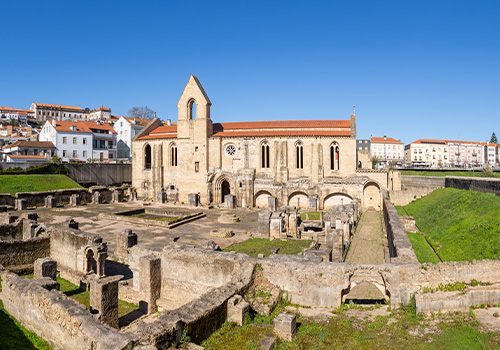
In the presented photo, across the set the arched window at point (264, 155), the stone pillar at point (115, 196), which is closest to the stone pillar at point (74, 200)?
the stone pillar at point (115, 196)

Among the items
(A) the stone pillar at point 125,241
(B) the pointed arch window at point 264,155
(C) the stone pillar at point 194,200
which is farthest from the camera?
(B) the pointed arch window at point 264,155

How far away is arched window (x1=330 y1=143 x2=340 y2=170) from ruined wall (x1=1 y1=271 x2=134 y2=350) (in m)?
35.4

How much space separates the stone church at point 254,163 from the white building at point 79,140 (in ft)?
54.4

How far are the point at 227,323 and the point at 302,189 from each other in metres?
32.5

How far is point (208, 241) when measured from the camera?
18.3 metres

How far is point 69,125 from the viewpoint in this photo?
62625 mm

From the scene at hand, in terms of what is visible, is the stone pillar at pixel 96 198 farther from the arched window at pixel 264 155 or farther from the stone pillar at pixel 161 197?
the arched window at pixel 264 155

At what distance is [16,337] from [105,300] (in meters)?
2.78

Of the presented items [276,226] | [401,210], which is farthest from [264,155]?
[276,226]

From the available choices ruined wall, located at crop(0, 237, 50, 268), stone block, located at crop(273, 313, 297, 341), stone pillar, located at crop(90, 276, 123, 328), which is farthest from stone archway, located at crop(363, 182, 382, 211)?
stone block, located at crop(273, 313, 297, 341)

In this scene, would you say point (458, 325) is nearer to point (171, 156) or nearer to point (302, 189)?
point (302, 189)

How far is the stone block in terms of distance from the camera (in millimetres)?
9297

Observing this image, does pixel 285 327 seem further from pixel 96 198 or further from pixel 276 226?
pixel 96 198

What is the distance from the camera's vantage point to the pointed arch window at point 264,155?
145 ft
